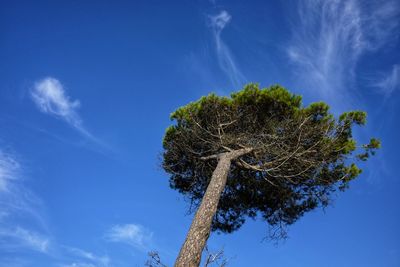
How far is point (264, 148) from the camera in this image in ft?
36.6

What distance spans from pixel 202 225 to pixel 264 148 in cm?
395

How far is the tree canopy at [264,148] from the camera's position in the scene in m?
11.4

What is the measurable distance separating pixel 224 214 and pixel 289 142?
4.00m

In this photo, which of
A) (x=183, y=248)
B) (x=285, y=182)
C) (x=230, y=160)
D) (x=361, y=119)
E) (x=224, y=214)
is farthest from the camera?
(x=224, y=214)

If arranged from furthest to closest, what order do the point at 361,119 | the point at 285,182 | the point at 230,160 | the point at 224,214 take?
the point at 224,214 → the point at 285,182 → the point at 361,119 → the point at 230,160

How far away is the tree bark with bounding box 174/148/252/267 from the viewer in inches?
291

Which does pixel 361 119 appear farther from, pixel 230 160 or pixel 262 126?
pixel 230 160

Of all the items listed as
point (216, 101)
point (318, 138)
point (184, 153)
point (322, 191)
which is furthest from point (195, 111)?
point (322, 191)

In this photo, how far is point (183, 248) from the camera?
25.1 feet

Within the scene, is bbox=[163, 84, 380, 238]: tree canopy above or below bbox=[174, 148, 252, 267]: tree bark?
above

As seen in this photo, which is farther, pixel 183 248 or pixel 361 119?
pixel 361 119

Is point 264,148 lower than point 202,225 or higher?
higher

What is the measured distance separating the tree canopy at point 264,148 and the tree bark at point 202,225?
1.33 meters

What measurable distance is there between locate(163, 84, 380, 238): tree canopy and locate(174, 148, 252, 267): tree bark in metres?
1.33
